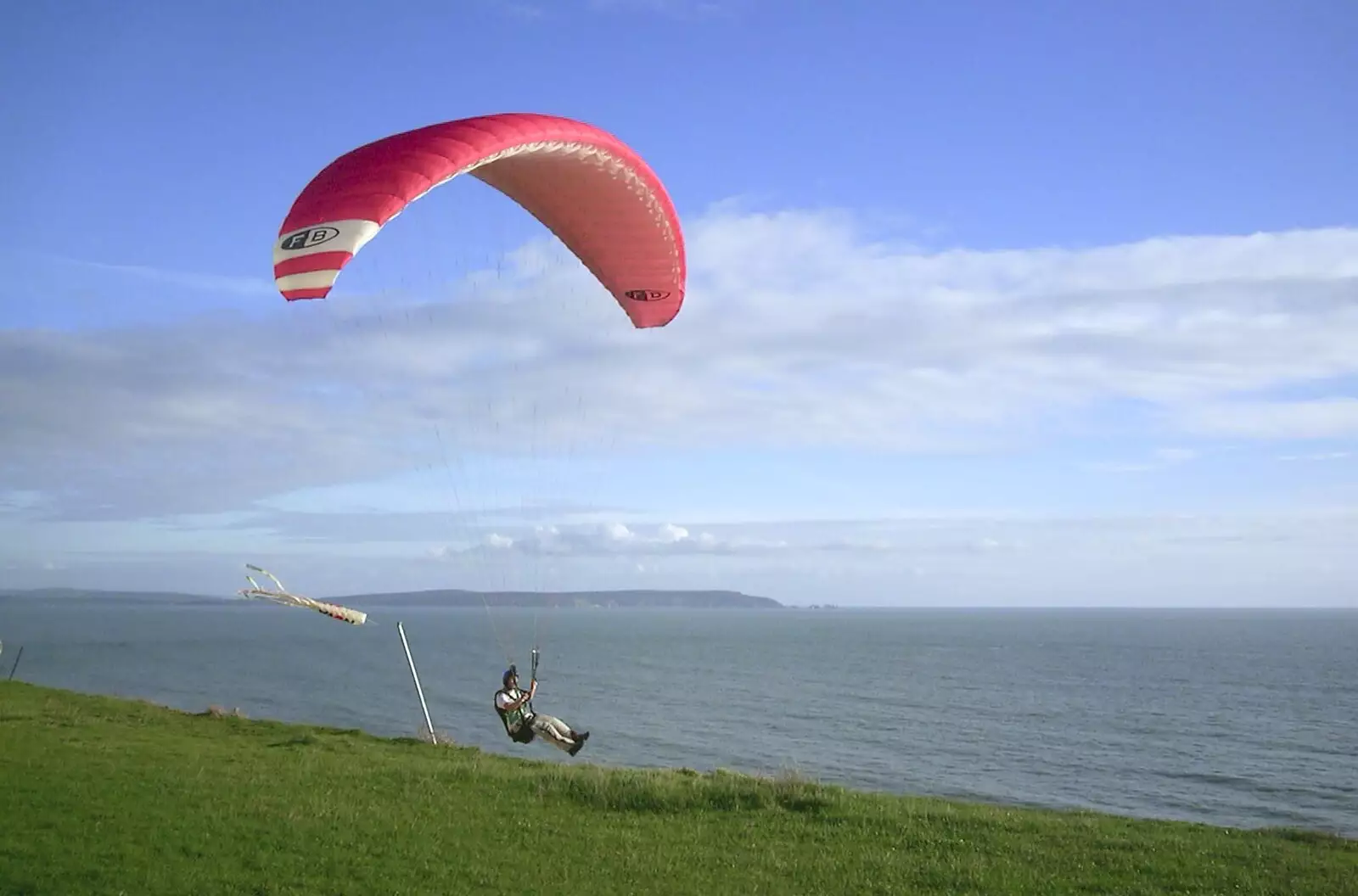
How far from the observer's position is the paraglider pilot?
34.1ft

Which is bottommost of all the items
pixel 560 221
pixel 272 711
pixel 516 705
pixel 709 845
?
pixel 272 711

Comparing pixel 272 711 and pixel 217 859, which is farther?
Answer: pixel 272 711

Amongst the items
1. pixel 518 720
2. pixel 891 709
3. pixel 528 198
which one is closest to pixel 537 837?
pixel 518 720

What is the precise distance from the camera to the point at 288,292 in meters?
8.38

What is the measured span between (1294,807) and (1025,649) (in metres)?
84.3

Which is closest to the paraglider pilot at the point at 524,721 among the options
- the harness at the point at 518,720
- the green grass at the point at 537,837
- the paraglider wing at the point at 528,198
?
the harness at the point at 518,720

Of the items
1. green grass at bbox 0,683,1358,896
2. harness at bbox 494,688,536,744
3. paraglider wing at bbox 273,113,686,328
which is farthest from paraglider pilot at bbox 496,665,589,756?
paraglider wing at bbox 273,113,686,328

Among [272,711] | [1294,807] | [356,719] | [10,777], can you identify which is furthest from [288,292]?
[272,711]

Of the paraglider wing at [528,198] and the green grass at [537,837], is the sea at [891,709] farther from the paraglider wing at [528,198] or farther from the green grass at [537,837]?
the paraglider wing at [528,198]

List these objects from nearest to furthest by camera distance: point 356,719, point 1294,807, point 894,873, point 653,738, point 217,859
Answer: point 217,859 < point 894,873 < point 1294,807 < point 653,738 < point 356,719

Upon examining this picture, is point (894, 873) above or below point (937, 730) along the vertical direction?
above

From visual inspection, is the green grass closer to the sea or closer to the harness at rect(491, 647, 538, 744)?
the harness at rect(491, 647, 538, 744)

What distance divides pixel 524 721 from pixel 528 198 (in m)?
6.17

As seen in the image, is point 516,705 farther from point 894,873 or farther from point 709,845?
point 894,873
